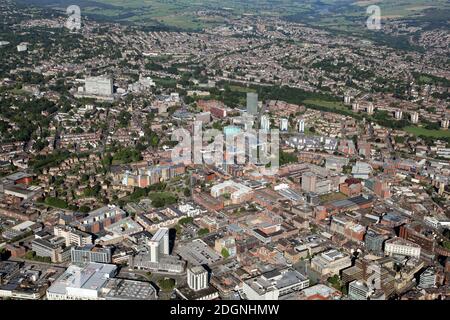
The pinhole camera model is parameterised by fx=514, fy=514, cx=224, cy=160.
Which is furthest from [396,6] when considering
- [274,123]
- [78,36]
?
[274,123]

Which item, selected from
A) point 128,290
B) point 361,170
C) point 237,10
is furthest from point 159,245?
point 237,10

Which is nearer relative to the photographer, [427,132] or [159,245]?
[159,245]

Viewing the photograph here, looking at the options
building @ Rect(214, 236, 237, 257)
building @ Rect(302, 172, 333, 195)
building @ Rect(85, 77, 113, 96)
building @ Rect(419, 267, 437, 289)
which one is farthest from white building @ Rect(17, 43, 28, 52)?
building @ Rect(419, 267, 437, 289)

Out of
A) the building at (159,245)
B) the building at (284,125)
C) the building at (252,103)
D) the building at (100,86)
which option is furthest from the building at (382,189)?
the building at (100,86)

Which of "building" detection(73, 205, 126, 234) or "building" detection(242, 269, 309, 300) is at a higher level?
"building" detection(73, 205, 126, 234)

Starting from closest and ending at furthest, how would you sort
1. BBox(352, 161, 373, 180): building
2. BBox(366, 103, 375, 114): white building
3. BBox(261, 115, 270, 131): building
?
BBox(352, 161, 373, 180): building < BBox(261, 115, 270, 131): building < BBox(366, 103, 375, 114): white building

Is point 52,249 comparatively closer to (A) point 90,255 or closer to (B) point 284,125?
(A) point 90,255

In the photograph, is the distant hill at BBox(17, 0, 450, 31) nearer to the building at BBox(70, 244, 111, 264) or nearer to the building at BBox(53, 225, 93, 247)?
the building at BBox(53, 225, 93, 247)
